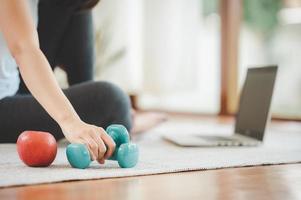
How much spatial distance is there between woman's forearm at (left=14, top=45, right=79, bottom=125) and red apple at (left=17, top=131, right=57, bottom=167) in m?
0.05

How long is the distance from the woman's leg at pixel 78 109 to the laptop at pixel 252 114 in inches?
9.2

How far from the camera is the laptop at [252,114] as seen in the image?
5.19ft

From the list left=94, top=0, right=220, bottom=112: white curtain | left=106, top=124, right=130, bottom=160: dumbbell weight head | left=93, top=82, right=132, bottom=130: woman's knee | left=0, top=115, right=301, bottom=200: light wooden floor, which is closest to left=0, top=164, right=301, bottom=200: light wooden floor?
left=0, top=115, right=301, bottom=200: light wooden floor

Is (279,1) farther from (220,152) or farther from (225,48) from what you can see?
(220,152)

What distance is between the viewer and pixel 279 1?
331cm

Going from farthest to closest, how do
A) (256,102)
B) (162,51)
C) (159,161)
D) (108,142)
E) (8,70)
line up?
(162,51), (256,102), (8,70), (159,161), (108,142)

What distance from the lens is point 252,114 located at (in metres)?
1.69

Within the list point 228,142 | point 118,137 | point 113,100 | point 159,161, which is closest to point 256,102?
point 228,142

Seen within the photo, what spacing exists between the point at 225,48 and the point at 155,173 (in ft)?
8.61

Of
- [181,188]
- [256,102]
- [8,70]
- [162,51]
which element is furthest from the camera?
[162,51]

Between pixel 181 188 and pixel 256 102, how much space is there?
2.71 feet

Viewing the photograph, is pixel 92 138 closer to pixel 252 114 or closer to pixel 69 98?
pixel 69 98

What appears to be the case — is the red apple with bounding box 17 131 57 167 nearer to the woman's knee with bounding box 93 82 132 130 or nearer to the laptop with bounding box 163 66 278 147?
the woman's knee with bounding box 93 82 132 130

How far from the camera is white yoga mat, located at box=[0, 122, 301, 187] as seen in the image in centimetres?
98
